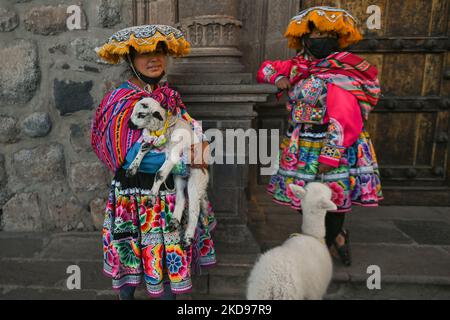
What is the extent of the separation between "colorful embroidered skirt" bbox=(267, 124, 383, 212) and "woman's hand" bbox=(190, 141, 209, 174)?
0.67 m

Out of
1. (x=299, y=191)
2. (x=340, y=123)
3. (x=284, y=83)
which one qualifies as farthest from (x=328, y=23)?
(x=299, y=191)

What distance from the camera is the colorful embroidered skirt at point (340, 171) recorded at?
225cm

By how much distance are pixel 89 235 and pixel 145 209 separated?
1.31m

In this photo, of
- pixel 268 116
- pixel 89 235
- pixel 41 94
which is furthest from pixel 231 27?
pixel 89 235

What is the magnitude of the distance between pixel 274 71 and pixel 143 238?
4.23ft

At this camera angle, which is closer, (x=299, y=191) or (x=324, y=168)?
(x=299, y=191)

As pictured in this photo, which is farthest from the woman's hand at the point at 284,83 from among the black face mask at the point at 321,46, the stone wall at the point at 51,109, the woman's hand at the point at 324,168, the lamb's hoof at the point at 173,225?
the stone wall at the point at 51,109

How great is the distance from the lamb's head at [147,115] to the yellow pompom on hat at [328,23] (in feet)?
3.31

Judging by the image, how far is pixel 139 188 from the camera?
1880 millimetres

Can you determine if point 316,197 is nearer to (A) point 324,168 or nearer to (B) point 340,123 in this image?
(A) point 324,168

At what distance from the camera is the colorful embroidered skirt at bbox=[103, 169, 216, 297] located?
6.17 feet

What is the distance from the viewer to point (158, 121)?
178 centimetres

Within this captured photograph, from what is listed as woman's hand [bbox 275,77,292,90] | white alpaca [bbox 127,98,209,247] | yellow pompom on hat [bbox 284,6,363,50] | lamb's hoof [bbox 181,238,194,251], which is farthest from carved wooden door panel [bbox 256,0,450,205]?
lamb's hoof [bbox 181,238,194,251]

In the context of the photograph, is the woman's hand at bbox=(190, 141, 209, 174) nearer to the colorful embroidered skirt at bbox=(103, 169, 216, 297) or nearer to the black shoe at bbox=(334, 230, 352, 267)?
the colorful embroidered skirt at bbox=(103, 169, 216, 297)
